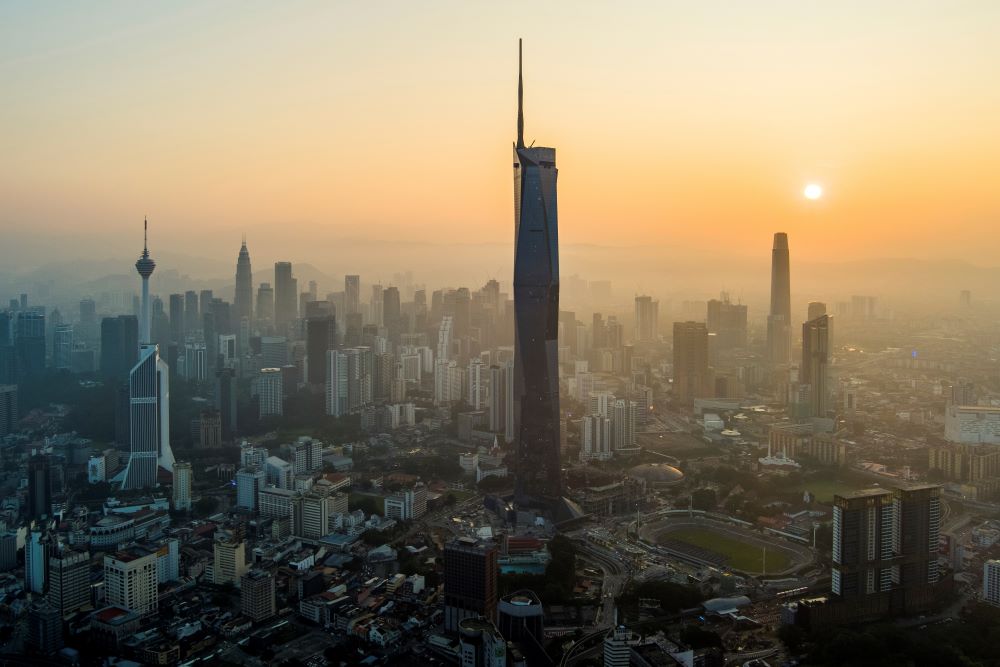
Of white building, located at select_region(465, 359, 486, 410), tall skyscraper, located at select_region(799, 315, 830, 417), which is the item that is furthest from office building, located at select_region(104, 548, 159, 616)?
tall skyscraper, located at select_region(799, 315, 830, 417)

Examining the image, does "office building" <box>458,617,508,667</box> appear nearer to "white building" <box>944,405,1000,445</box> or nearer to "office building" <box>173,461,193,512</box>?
"office building" <box>173,461,193,512</box>

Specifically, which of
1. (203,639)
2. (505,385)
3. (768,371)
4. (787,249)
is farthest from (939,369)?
(203,639)

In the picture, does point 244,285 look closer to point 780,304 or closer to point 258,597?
point 780,304

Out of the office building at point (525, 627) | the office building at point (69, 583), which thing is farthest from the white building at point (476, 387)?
the office building at point (525, 627)

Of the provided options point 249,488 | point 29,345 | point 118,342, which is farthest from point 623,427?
point 29,345

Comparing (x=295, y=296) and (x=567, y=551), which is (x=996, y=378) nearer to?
(x=567, y=551)
